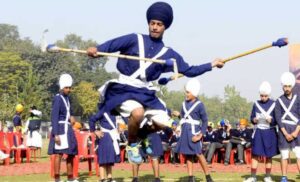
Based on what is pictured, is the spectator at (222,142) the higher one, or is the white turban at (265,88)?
the white turban at (265,88)

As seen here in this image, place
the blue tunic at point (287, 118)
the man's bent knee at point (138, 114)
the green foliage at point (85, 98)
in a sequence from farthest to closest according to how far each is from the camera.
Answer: the green foliage at point (85, 98) → the blue tunic at point (287, 118) → the man's bent knee at point (138, 114)

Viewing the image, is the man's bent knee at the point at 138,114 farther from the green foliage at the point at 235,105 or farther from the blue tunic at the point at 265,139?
the green foliage at the point at 235,105

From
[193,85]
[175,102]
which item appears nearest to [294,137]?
[193,85]

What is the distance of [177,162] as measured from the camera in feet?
70.3

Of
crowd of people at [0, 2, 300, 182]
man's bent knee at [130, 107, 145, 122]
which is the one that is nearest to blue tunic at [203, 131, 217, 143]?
crowd of people at [0, 2, 300, 182]

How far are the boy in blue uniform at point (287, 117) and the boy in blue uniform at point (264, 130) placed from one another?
0.35m

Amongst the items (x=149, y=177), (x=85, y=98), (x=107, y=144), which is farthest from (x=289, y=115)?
(x=85, y=98)

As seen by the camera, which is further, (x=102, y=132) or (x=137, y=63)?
(x=102, y=132)

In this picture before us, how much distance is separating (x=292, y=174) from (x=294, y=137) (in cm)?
283

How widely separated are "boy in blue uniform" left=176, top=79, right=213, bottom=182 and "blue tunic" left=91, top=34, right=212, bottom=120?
5.06 metres

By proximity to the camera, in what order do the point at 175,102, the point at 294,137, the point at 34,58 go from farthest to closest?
the point at 175,102 < the point at 34,58 < the point at 294,137

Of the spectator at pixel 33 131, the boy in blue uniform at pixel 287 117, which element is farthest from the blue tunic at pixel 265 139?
the spectator at pixel 33 131

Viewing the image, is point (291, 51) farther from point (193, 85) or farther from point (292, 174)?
point (193, 85)

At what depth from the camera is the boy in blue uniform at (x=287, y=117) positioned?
13312 millimetres
